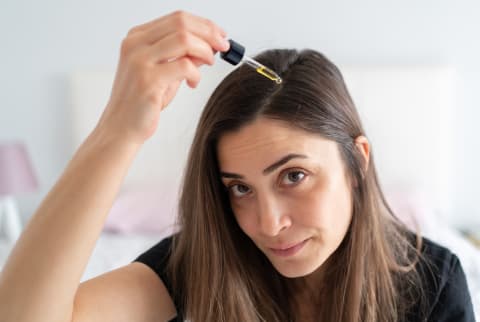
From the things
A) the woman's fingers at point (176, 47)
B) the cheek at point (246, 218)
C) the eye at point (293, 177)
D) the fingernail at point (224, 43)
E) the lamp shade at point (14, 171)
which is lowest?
the lamp shade at point (14, 171)

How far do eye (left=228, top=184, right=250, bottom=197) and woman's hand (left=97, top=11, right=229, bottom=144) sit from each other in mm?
279

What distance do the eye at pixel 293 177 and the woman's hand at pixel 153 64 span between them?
0.90 ft

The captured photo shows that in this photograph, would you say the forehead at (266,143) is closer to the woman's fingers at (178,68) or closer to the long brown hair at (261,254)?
the long brown hair at (261,254)

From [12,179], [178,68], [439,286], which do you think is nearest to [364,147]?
[439,286]

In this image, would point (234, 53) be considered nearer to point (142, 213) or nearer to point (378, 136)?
point (142, 213)

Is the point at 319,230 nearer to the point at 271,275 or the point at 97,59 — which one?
the point at 271,275

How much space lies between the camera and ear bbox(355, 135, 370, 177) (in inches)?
36.7

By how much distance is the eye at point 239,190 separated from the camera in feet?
2.95

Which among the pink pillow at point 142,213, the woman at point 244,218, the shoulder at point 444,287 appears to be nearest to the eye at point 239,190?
the woman at point 244,218

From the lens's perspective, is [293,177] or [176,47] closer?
[176,47]

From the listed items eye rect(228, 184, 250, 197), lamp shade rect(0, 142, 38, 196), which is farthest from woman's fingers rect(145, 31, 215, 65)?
lamp shade rect(0, 142, 38, 196)

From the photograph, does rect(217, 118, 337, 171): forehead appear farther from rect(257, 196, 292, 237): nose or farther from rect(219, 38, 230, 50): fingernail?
rect(219, 38, 230, 50): fingernail

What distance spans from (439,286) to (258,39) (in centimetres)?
150

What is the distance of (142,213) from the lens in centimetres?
203
